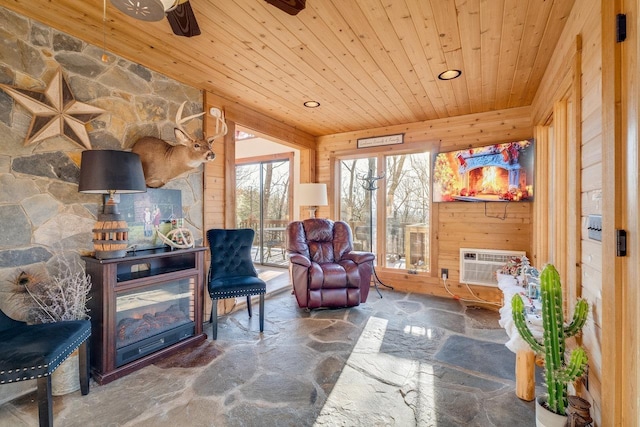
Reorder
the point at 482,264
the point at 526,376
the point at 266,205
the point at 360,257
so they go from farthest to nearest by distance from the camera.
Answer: the point at 266,205
the point at 482,264
the point at 360,257
the point at 526,376

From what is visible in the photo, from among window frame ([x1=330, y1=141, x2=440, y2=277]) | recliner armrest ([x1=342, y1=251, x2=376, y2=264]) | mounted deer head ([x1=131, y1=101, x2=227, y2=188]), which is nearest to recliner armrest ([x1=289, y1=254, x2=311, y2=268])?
recliner armrest ([x1=342, y1=251, x2=376, y2=264])

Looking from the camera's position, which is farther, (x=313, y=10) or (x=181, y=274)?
(x=181, y=274)

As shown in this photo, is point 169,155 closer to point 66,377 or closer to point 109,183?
point 109,183

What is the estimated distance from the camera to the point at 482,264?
394 centimetres

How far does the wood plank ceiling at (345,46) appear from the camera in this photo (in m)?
1.96

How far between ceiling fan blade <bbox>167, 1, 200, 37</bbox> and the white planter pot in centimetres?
287

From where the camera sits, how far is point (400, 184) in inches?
187

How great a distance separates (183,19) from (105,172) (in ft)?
3.87

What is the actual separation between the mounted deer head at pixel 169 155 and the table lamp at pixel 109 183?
1.47ft

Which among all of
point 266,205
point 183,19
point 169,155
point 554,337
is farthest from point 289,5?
point 266,205

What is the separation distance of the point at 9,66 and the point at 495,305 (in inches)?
208

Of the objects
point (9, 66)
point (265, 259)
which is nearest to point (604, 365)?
point (9, 66)

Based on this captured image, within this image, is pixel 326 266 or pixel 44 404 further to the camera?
pixel 326 266

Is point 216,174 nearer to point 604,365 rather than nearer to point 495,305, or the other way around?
point 604,365
